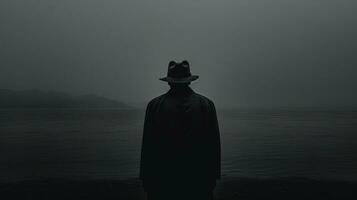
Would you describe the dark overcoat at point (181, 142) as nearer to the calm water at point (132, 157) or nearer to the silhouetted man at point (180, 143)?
the silhouetted man at point (180, 143)

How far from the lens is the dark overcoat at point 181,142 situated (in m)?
2.85

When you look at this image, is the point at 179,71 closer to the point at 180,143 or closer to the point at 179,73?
the point at 179,73

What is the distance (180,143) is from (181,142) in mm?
12

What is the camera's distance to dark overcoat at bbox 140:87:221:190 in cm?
285

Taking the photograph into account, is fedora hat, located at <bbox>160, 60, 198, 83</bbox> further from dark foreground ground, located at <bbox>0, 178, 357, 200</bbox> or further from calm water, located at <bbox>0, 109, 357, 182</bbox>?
calm water, located at <bbox>0, 109, 357, 182</bbox>

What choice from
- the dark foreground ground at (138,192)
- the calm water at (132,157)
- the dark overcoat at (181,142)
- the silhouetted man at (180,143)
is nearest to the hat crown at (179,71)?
the silhouetted man at (180,143)

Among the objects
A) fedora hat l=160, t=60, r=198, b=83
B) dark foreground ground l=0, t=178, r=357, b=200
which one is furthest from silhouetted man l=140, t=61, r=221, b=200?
dark foreground ground l=0, t=178, r=357, b=200

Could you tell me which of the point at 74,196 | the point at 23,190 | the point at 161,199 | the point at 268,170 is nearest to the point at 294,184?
the point at 268,170

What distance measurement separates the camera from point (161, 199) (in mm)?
2965

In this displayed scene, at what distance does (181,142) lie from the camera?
9.41ft

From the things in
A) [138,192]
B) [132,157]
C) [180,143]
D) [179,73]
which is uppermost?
[179,73]

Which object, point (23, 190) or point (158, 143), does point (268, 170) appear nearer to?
point (23, 190)

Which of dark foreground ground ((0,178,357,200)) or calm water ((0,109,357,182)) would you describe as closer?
dark foreground ground ((0,178,357,200))

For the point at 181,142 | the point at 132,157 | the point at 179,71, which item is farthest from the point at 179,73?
the point at 132,157
